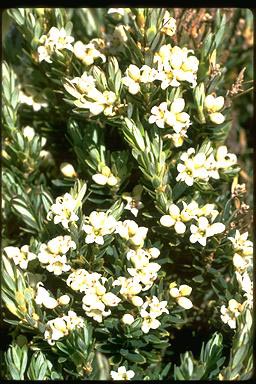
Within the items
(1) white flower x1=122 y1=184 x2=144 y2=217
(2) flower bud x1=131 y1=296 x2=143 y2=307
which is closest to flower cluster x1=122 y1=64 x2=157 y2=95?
(1) white flower x1=122 y1=184 x2=144 y2=217

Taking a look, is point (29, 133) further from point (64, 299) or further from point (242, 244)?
point (242, 244)

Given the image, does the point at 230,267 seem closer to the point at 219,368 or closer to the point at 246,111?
the point at 219,368

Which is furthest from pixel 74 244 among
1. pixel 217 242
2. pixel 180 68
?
pixel 180 68

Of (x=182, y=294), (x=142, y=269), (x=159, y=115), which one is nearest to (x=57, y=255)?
(x=142, y=269)

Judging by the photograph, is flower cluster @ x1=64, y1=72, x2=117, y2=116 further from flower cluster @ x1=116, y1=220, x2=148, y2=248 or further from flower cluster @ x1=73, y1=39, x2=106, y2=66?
flower cluster @ x1=116, y1=220, x2=148, y2=248


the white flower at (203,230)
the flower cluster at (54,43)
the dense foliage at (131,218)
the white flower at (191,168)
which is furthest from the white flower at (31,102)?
the white flower at (203,230)
